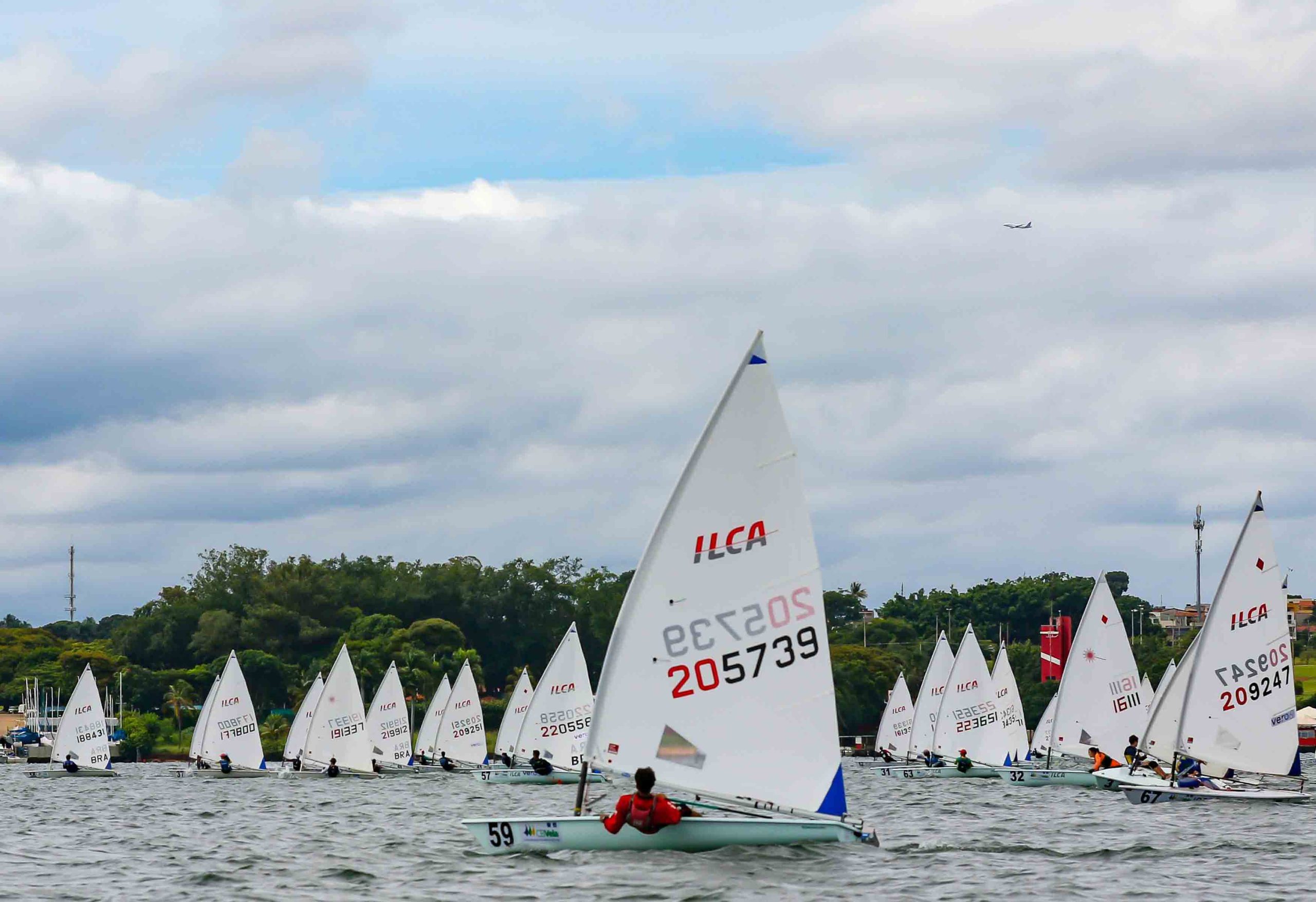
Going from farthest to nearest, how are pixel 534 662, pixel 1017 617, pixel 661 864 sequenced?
1. pixel 1017 617
2. pixel 534 662
3. pixel 661 864

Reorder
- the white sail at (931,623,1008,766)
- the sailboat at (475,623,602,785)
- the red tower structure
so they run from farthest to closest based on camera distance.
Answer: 1. the red tower structure
2. the sailboat at (475,623,602,785)
3. the white sail at (931,623,1008,766)

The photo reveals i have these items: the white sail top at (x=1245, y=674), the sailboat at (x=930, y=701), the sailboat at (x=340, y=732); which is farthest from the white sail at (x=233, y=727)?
the white sail top at (x=1245, y=674)

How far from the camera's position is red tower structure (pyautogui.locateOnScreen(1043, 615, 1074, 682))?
140000 mm

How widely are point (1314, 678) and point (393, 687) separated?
107 meters

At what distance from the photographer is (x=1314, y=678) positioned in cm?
15938

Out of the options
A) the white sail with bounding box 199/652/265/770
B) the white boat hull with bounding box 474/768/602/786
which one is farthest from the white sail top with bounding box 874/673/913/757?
the white sail with bounding box 199/652/265/770

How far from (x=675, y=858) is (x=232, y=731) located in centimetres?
5085

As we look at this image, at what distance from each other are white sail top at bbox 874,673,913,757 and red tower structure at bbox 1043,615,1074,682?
5248 cm

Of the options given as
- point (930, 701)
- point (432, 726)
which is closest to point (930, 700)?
point (930, 701)

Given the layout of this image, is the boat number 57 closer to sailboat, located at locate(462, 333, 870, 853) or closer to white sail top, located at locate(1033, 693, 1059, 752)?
sailboat, located at locate(462, 333, 870, 853)

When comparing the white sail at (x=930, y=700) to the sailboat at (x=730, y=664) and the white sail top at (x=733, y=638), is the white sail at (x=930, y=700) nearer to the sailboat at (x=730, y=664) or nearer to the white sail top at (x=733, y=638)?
the sailboat at (x=730, y=664)

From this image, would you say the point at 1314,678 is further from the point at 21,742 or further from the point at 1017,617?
the point at 21,742

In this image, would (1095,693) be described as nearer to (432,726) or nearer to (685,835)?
(685,835)

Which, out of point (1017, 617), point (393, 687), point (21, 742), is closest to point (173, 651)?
point (21, 742)
